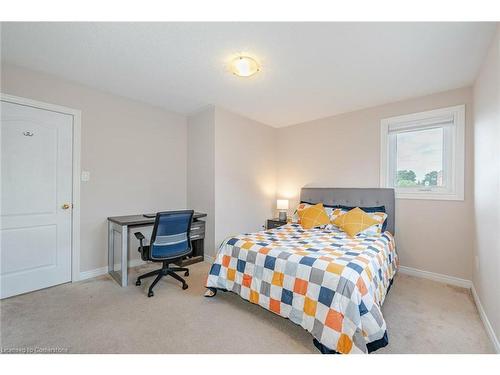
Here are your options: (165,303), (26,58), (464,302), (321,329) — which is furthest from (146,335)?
(464,302)

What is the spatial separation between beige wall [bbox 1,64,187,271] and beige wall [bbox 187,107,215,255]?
239mm

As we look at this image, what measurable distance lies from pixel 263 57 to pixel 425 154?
8.52ft

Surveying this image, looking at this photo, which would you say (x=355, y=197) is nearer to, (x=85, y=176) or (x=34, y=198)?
(x=85, y=176)

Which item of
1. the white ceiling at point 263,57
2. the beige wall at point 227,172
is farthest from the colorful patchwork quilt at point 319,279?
the white ceiling at point 263,57

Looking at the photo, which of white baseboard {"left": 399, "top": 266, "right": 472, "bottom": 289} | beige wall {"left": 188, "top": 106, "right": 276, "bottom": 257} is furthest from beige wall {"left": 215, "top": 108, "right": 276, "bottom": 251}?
white baseboard {"left": 399, "top": 266, "right": 472, "bottom": 289}

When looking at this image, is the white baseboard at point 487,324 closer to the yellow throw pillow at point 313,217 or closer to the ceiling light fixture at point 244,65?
the yellow throw pillow at point 313,217

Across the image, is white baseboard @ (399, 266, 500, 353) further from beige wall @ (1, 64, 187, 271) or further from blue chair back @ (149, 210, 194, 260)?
beige wall @ (1, 64, 187, 271)

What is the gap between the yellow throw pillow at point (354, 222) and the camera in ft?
9.05

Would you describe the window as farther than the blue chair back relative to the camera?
Yes

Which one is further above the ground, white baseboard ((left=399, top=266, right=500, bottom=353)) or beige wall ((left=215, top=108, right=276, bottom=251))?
beige wall ((left=215, top=108, right=276, bottom=251))

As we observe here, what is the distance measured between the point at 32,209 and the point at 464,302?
15.8ft

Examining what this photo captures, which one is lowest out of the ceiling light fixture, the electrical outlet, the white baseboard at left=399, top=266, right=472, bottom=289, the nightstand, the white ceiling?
the white baseboard at left=399, top=266, right=472, bottom=289

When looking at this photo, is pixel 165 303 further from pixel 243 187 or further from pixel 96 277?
pixel 243 187

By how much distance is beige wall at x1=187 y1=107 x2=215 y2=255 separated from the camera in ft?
11.6
